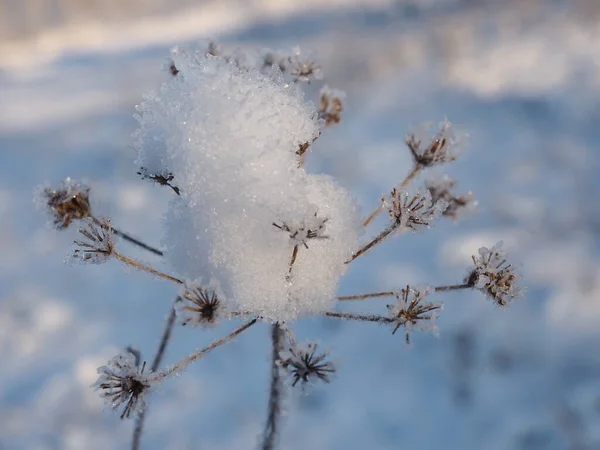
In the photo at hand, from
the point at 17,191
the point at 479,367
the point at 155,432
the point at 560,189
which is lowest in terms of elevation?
the point at 155,432

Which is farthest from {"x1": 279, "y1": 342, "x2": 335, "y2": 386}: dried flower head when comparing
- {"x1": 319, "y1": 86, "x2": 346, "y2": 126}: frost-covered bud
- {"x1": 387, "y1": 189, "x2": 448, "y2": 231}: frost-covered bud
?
{"x1": 319, "y1": 86, "x2": 346, "y2": 126}: frost-covered bud

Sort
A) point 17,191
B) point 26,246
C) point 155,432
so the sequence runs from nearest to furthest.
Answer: point 155,432 → point 26,246 → point 17,191

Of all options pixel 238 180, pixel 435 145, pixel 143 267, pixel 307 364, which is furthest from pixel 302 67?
pixel 307 364

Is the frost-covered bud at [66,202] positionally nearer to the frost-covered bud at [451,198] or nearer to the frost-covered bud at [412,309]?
the frost-covered bud at [412,309]

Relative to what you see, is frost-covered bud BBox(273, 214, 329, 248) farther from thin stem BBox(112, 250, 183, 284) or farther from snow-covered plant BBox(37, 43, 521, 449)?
thin stem BBox(112, 250, 183, 284)

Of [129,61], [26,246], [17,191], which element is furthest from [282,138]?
[129,61]

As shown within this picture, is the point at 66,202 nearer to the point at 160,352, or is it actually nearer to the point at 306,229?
the point at 160,352

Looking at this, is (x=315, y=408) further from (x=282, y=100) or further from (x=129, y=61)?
(x=129, y=61)

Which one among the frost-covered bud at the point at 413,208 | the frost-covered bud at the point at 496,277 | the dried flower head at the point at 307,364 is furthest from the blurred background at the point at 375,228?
the dried flower head at the point at 307,364
